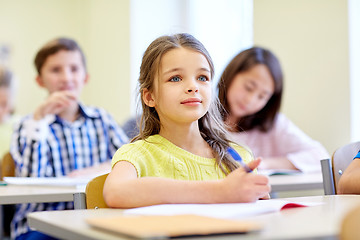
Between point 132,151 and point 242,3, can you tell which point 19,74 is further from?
point 132,151

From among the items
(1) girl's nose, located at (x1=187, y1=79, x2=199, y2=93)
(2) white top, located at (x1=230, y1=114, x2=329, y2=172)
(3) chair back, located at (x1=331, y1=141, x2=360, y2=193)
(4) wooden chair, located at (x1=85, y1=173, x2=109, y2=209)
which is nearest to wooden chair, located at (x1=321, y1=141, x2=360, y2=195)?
(3) chair back, located at (x1=331, y1=141, x2=360, y2=193)

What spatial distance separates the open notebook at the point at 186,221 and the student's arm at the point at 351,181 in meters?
0.37

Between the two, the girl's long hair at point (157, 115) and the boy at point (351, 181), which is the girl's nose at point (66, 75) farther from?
the boy at point (351, 181)

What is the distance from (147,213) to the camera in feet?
3.21

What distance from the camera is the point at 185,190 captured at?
1.12 meters

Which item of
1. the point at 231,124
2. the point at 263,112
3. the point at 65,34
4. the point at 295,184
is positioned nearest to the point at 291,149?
the point at 263,112

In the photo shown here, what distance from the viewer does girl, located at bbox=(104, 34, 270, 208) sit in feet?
4.53

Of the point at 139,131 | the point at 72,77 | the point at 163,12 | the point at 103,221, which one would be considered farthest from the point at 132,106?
the point at 103,221

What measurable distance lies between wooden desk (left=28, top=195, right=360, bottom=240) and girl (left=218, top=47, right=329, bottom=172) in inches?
58.7

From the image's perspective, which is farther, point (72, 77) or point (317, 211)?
point (72, 77)

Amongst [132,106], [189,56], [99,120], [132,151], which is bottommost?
[132,106]

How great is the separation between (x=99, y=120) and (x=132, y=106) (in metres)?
2.08

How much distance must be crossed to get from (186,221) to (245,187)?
0.31 meters

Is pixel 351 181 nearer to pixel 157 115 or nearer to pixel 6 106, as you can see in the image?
pixel 157 115
